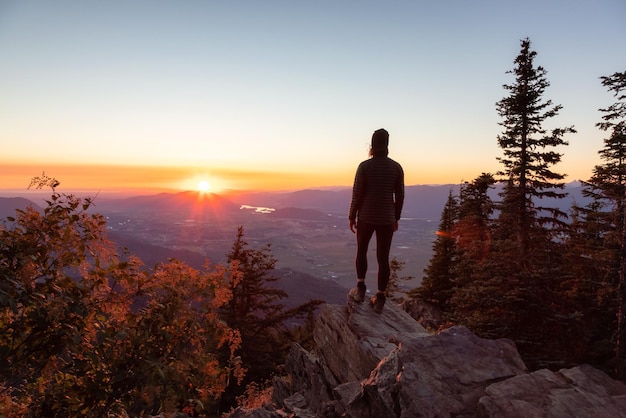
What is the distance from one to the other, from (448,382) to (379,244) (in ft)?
10.4

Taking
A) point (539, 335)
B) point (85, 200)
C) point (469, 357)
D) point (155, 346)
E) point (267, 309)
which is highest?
point (85, 200)

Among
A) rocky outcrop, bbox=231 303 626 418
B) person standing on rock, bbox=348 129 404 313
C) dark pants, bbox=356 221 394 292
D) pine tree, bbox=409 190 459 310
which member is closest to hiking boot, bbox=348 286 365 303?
rocky outcrop, bbox=231 303 626 418

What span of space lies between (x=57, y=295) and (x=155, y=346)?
41.9 inches

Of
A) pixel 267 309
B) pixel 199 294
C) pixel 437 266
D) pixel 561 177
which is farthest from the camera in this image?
pixel 437 266

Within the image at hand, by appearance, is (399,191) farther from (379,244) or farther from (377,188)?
(379,244)

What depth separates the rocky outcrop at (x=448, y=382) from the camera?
5051 mm

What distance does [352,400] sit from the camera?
22.0 ft

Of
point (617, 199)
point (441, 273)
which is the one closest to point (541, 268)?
point (617, 199)

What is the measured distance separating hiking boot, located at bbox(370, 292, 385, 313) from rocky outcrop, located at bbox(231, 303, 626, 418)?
0.30 metres

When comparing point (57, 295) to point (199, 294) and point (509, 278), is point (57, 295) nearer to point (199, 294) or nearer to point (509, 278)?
point (199, 294)

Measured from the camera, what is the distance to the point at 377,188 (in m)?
7.79

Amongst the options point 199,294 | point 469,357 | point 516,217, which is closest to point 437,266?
point 516,217

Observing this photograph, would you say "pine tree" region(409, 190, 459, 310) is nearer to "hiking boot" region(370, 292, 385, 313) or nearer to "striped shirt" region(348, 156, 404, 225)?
"hiking boot" region(370, 292, 385, 313)

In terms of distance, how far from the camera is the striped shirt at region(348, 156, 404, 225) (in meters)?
7.79
